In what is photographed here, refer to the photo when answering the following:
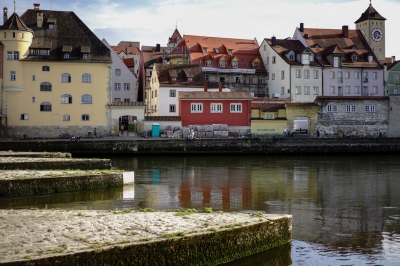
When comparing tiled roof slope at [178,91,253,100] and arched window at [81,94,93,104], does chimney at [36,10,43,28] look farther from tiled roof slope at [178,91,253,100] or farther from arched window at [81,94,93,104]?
tiled roof slope at [178,91,253,100]

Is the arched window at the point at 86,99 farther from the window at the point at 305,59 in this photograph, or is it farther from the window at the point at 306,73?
the window at the point at 306,73

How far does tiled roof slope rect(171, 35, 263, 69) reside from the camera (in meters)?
67.9

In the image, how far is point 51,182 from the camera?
20.2 m

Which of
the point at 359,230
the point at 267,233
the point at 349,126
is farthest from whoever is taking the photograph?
the point at 349,126

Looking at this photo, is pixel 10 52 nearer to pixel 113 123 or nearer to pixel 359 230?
pixel 113 123

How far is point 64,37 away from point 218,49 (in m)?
23.0

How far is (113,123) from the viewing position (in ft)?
173

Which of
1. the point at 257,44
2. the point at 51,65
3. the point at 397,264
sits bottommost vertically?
the point at 397,264

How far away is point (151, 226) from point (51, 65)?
142ft

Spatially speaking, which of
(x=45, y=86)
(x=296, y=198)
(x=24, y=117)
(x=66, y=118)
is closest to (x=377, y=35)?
(x=66, y=118)

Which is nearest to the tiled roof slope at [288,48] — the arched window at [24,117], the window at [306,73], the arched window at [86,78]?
the window at [306,73]

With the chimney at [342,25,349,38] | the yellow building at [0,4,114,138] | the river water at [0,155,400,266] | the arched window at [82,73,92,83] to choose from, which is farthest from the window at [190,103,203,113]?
the chimney at [342,25,349,38]

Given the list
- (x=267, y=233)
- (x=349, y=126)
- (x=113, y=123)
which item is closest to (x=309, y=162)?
(x=349, y=126)

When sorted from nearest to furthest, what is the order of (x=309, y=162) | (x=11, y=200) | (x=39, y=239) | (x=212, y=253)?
(x=39, y=239)
(x=212, y=253)
(x=11, y=200)
(x=309, y=162)
